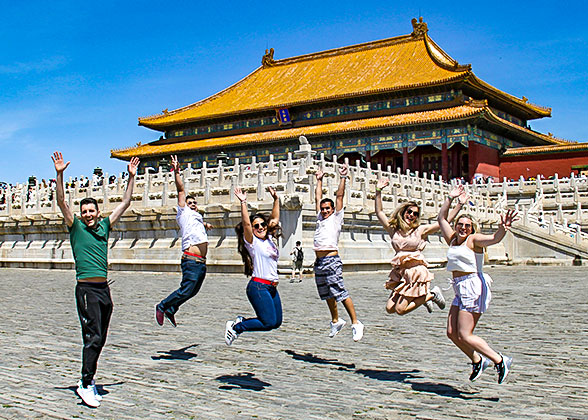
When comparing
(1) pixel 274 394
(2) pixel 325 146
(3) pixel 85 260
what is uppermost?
(2) pixel 325 146

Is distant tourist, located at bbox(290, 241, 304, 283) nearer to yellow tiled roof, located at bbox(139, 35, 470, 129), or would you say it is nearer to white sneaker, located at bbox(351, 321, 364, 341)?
white sneaker, located at bbox(351, 321, 364, 341)

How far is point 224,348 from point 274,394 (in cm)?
215

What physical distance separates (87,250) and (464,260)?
312 centimetres

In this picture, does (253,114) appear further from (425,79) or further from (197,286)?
(197,286)

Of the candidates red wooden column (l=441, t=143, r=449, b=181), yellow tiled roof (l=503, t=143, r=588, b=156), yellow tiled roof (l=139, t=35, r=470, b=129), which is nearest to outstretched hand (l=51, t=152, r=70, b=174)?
yellow tiled roof (l=139, t=35, r=470, b=129)

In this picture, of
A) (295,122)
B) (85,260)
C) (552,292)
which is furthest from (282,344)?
(295,122)

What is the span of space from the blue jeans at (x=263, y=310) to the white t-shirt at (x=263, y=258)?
10 cm

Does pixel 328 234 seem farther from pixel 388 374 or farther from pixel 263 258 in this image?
pixel 388 374

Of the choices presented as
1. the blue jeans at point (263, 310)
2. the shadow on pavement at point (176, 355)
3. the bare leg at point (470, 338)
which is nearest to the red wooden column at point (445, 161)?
the shadow on pavement at point (176, 355)

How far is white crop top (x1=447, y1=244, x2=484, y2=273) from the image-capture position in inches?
225

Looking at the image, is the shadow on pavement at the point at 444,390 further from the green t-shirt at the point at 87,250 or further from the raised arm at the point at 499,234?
the green t-shirt at the point at 87,250

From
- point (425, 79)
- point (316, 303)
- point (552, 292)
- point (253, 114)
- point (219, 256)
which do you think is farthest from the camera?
point (253, 114)

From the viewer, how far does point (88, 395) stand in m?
5.02

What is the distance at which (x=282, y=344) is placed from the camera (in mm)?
7633
